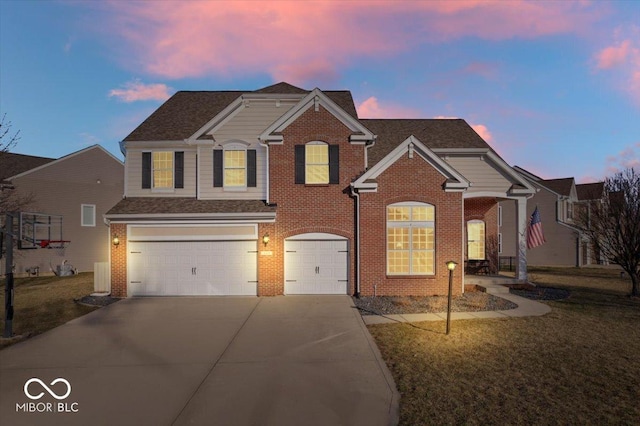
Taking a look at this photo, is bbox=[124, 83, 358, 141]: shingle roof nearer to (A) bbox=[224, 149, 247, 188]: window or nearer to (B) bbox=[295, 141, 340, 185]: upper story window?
(A) bbox=[224, 149, 247, 188]: window

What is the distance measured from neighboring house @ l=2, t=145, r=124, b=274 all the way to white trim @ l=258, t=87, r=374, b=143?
17.6 meters

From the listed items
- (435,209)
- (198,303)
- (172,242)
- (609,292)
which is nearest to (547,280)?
(609,292)

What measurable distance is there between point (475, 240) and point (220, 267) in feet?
44.0

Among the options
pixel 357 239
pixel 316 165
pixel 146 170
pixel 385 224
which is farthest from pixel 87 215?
pixel 385 224

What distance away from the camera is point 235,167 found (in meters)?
15.8

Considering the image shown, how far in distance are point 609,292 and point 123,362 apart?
19.5 meters

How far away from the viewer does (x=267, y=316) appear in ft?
37.0

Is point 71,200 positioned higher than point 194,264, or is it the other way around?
point 71,200

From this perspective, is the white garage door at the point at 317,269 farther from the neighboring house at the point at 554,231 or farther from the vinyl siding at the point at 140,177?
the neighboring house at the point at 554,231

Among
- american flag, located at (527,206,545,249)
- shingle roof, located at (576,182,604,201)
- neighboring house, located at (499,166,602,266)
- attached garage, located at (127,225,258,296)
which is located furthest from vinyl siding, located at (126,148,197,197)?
shingle roof, located at (576,182,604,201)

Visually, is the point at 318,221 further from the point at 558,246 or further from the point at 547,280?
the point at 558,246

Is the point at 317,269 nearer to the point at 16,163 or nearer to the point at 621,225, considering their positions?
the point at 621,225

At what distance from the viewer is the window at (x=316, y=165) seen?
48.9 ft

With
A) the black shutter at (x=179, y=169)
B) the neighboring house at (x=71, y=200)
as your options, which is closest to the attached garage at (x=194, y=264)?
the black shutter at (x=179, y=169)
